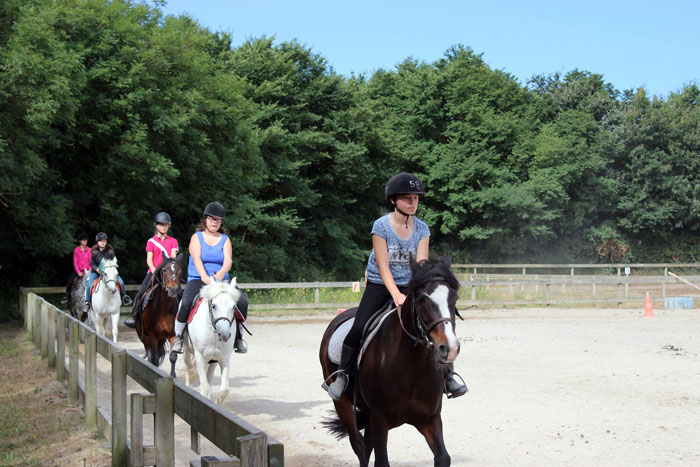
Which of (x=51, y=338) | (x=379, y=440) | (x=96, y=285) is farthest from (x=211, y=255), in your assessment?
(x=96, y=285)

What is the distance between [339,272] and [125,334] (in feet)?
71.5

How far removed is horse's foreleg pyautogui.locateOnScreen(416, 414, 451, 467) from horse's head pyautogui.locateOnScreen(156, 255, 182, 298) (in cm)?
627

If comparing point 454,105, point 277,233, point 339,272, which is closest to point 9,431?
point 277,233

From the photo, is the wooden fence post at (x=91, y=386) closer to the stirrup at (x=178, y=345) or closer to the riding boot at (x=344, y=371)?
the stirrup at (x=178, y=345)

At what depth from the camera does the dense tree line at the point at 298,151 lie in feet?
72.1

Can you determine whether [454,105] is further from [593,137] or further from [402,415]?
[402,415]

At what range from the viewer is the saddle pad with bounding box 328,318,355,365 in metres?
6.22

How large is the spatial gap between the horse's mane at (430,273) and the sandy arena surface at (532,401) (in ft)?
8.26

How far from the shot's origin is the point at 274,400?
10250mm

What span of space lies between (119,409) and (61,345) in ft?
15.2

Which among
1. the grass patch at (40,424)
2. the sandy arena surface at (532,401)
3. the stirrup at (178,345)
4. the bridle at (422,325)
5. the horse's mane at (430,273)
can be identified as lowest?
the sandy arena surface at (532,401)

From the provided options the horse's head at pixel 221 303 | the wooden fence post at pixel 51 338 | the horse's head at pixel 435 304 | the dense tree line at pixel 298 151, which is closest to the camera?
the horse's head at pixel 435 304

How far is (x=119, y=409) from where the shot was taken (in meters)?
5.81

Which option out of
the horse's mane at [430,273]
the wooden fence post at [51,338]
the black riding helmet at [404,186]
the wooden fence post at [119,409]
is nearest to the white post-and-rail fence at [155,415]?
the wooden fence post at [119,409]
